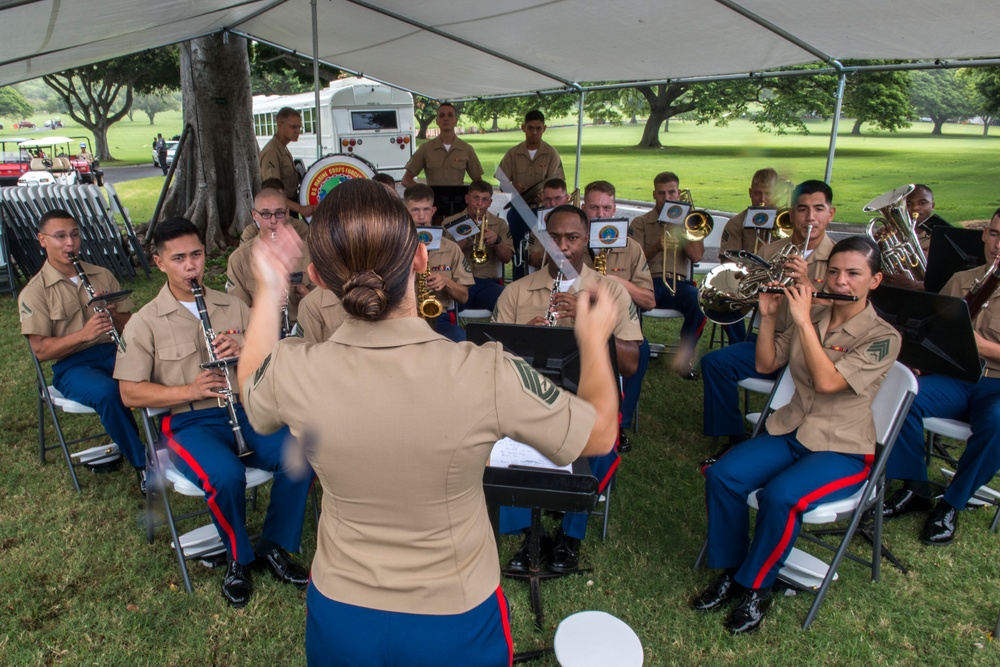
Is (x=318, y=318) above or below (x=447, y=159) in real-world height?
below

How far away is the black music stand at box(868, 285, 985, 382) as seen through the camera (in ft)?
11.0

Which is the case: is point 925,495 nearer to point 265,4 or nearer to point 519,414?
point 519,414

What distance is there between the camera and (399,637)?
141 centimetres

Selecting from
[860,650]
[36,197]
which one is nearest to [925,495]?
[860,650]

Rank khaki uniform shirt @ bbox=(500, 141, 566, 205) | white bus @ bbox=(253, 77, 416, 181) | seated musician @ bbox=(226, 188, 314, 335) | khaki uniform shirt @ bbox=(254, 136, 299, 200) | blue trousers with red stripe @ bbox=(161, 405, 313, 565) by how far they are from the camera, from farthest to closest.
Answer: white bus @ bbox=(253, 77, 416, 181)
khaki uniform shirt @ bbox=(500, 141, 566, 205)
khaki uniform shirt @ bbox=(254, 136, 299, 200)
seated musician @ bbox=(226, 188, 314, 335)
blue trousers with red stripe @ bbox=(161, 405, 313, 565)

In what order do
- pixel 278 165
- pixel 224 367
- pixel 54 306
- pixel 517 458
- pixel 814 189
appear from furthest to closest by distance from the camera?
pixel 278 165, pixel 814 189, pixel 54 306, pixel 224 367, pixel 517 458

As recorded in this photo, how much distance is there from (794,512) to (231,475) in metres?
2.52

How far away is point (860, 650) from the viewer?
2.80 metres

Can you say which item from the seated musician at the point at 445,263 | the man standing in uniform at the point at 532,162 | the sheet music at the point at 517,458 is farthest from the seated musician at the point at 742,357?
the man standing in uniform at the point at 532,162

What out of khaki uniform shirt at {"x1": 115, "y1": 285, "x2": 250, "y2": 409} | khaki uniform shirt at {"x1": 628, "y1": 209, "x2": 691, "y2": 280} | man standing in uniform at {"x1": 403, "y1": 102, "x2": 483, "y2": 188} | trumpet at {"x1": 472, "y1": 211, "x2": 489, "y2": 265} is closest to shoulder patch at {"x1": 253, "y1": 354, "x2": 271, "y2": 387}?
khaki uniform shirt at {"x1": 115, "y1": 285, "x2": 250, "y2": 409}

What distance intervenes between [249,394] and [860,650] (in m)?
2.80

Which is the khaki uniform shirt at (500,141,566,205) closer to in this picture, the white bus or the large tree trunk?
the large tree trunk

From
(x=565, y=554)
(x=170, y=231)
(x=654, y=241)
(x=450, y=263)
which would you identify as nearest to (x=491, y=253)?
(x=450, y=263)

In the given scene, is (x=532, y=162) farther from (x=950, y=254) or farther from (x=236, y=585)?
(x=236, y=585)
